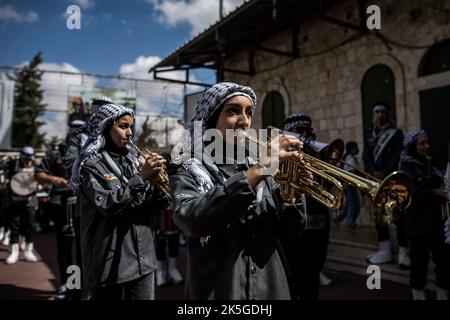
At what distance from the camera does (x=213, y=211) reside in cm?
146

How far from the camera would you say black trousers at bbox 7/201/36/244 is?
7309 millimetres

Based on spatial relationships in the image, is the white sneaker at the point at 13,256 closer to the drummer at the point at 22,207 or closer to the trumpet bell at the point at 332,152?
the drummer at the point at 22,207

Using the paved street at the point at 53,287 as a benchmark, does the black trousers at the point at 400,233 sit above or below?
above

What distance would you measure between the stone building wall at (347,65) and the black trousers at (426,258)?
13.5 ft

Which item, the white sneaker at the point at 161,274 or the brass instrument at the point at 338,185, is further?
the white sneaker at the point at 161,274

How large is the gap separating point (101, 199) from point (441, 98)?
23.1 ft

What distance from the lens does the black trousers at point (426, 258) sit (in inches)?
156

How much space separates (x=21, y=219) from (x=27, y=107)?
117 ft

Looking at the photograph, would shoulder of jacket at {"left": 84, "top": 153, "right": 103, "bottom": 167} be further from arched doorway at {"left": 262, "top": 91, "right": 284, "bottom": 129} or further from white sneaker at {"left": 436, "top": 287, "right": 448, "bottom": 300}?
arched doorway at {"left": 262, "top": 91, "right": 284, "bottom": 129}

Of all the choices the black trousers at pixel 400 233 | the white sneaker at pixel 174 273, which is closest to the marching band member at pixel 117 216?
the white sneaker at pixel 174 273


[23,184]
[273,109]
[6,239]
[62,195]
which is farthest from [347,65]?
[6,239]

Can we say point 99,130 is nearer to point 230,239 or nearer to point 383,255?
point 230,239

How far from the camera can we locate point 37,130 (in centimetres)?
3878

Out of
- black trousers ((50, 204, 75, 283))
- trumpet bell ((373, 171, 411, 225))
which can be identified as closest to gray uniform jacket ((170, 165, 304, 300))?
trumpet bell ((373, 171, 411, 225))
